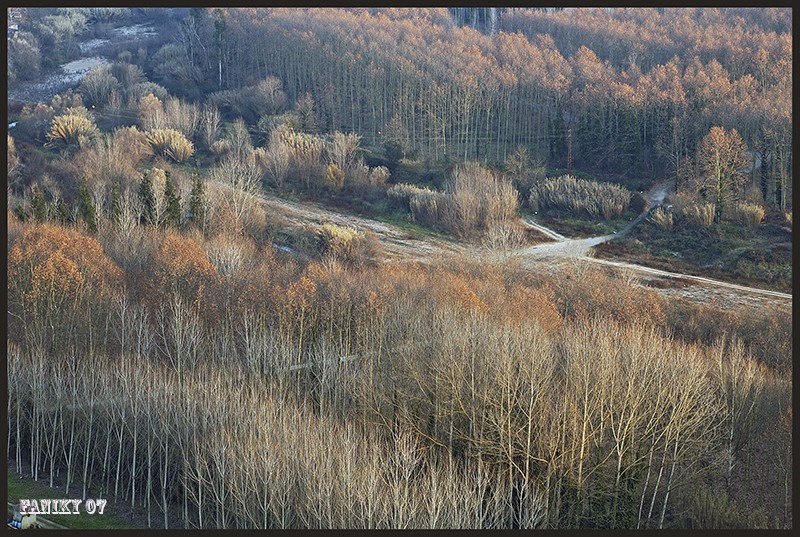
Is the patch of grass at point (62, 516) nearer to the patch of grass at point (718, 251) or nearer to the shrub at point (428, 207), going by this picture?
the patch of grass at point (718, 251)

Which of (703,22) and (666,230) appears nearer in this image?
(666,230)

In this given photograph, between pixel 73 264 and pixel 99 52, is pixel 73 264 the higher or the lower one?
the lower one

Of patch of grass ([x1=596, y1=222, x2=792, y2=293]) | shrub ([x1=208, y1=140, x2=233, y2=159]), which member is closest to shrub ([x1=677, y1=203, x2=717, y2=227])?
patch of grass ([x1=596, y1=222, x2=792, y2=293])

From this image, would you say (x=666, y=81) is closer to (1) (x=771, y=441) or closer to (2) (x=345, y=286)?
(2) (x=345, y=286)

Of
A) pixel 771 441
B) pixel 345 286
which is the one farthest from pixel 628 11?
pixel 771 441

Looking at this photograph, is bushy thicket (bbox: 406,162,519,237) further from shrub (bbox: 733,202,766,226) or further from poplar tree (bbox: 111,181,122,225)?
poplar tree (bbox: 111,181,122,225)

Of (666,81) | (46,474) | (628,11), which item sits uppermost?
(628,11)

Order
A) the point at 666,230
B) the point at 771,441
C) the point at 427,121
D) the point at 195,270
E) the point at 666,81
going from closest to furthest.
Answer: the point at 771,441 → the point at 195,270 → the point at 666,230 → the point at 666,81 → the point at 427,121
